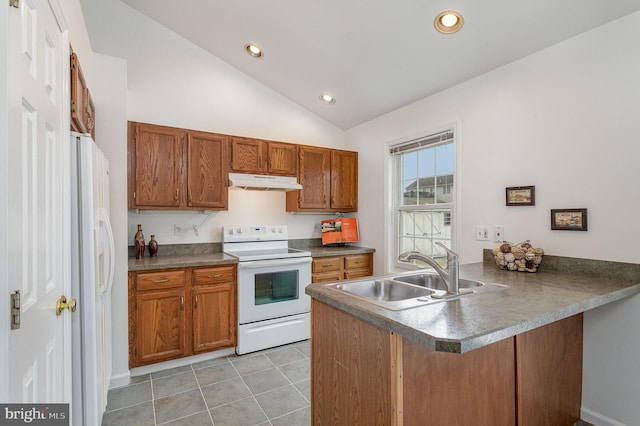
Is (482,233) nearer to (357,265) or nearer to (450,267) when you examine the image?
(450,267)

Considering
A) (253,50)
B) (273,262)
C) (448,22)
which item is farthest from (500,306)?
(253,50)

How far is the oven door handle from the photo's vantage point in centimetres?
291

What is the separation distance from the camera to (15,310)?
0.81 metres

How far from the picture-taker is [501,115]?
7.98 feet

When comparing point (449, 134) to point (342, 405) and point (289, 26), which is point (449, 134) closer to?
point (289, 26)

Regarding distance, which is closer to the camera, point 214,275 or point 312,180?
point 214,275

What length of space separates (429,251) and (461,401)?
199 cm

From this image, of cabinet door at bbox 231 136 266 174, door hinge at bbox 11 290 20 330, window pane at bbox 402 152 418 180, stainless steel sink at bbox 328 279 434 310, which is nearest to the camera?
A: door hinge at bbox 11 290 20 330

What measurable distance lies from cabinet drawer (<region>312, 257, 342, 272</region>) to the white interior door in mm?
2272

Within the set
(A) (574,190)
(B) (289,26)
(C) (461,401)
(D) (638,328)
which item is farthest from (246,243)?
(D) (638,328)

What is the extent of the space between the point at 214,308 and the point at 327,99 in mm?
2564

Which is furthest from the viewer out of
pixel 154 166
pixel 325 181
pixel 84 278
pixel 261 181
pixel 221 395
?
pixel 325 181

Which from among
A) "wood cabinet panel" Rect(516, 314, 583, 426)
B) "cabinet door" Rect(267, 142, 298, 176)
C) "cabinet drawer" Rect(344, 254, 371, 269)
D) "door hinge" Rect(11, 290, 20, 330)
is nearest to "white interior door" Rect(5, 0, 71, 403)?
"door hinge" Rect(11, 290, 20, 330)

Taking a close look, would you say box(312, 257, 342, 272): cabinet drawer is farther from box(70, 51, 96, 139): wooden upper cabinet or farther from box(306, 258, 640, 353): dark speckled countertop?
box(70, 51, 96, 139): wooden upper cabinet
